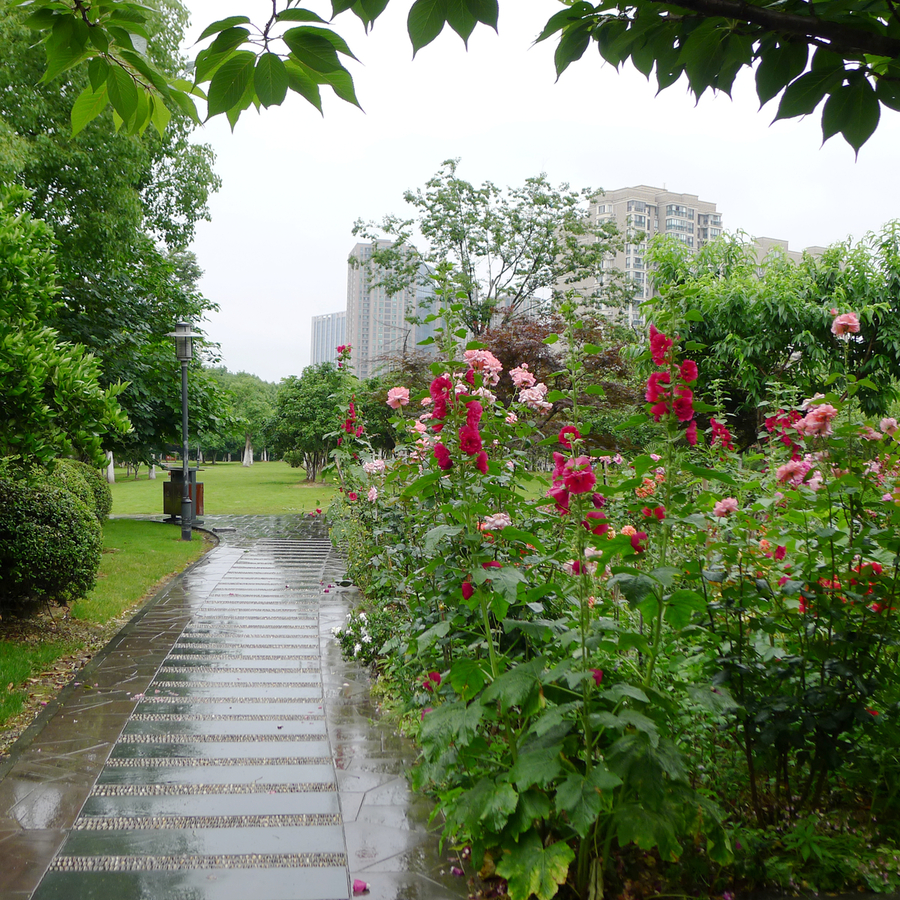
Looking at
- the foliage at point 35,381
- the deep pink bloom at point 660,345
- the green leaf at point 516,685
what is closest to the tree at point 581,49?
the deep pink bloom at point 660,345

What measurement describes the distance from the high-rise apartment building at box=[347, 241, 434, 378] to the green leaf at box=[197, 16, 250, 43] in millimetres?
16190

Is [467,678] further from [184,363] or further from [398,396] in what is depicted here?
[184,363]

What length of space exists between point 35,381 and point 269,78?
168 inches

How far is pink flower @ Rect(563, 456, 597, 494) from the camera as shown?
7.18 feet

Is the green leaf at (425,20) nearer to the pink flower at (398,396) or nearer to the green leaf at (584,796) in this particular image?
the green leaf at (584,796)

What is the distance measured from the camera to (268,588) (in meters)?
8.95

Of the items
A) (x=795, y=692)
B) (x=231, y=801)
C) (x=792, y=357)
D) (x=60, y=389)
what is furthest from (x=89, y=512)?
(x=792, y=357)

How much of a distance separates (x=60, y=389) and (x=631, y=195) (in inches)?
2223

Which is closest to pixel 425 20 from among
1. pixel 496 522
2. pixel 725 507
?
pixel 496 522

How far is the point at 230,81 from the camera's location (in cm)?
125

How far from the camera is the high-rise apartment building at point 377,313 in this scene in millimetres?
21438

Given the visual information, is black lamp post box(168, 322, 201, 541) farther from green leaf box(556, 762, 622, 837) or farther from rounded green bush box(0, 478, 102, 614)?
green leaf box(556, 762, 622, 837)

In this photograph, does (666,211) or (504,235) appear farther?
(666,211)

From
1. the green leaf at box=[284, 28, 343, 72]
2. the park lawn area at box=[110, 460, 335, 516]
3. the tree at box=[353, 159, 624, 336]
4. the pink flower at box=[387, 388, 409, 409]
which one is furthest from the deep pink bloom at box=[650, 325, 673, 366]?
the tree at box=[353, 159, 624, 336]
